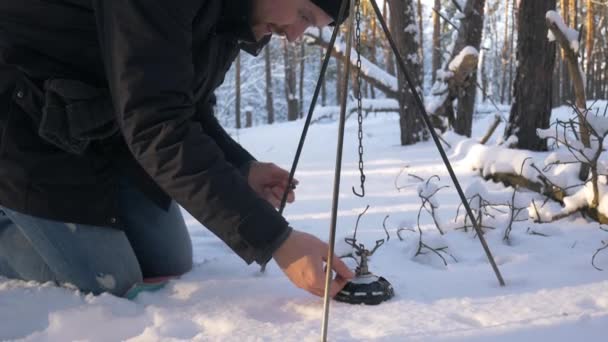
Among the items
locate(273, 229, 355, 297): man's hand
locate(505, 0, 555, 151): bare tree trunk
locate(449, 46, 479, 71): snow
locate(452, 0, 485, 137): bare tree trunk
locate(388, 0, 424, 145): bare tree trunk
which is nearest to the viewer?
locate(273, 229, 355, 297): man's hand

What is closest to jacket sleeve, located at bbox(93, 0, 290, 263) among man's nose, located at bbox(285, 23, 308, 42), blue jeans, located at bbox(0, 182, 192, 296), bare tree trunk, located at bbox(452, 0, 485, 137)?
man's nose, located at bbox(285, 23, 308, 42)

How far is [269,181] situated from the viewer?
6.17ft

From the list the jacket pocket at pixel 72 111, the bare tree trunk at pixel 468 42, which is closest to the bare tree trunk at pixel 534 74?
the bare tree trunk at pixel 468 42

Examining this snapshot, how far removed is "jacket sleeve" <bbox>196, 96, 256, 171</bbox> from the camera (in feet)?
Result: 6.28

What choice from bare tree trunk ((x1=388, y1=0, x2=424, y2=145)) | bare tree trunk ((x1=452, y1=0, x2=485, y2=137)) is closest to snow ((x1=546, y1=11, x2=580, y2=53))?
bare tree trunk ((x1=452, y1=0, x2=485, y2=137))

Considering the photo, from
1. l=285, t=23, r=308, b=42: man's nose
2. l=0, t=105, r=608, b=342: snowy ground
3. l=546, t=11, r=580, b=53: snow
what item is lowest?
l=0, t=105, r=608, b=342: snowy ground

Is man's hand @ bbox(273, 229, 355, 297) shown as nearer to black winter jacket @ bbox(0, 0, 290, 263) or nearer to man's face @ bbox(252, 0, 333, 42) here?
black winter jacket @ bbox(0, 0, 290, 263)

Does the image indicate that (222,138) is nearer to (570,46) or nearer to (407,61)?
(570,46)

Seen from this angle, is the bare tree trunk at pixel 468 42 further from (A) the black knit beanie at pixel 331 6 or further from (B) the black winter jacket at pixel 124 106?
(B) the black winter jacket at pixel 124 106

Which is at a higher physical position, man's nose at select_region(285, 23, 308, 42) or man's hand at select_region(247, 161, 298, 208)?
man's nose at select_region(285, 23, 308, 42)

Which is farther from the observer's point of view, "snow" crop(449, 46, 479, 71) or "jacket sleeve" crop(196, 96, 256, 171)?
"snow" crop(449, 46, 479, 71)

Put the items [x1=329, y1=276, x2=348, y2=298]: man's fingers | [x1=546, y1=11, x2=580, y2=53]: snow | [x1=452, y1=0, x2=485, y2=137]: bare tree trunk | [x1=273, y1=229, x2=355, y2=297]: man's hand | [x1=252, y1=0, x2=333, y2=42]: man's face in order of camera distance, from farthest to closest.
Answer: [x1=452, y1=0, x2=485, y2=137]: bare tree trunk < [x1=546, y1=11, x2=580, y2=53]: snow < [x1=329, y1=276, x2=348, y2=298]: man's fingers < [x1=252, y1=0, x2=333, y2=42]: man's face < [x1=273, y1=229, x2=355, y2=297]: man's hand

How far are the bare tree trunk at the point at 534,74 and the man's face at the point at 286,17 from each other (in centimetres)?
289

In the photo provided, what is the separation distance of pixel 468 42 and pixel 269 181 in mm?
4754
